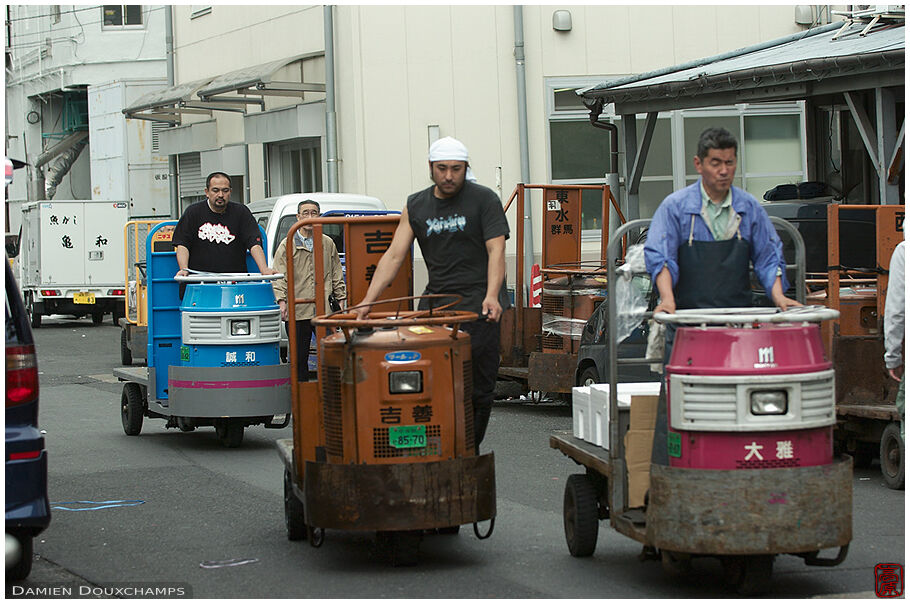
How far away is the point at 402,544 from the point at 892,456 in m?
4.20

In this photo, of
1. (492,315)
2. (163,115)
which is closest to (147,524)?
(492,315)

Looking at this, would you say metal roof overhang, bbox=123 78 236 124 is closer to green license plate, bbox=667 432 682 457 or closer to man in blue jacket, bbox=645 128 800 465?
man in blue jacket, bbox=645 128 800 465

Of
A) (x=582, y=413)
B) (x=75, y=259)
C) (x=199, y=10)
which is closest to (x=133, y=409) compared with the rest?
(x=582, y=413)

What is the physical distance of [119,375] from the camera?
1272 cm

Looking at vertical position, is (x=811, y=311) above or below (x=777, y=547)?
above

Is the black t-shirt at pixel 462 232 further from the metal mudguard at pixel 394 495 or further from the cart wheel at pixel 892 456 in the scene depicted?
the cart wheel at pixel 892 456

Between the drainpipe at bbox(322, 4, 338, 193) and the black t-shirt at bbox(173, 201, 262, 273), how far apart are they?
1423 cm

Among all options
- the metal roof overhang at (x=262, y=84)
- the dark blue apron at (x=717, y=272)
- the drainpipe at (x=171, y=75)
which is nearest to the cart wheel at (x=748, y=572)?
the dark blue apron at (x=717, y=272)

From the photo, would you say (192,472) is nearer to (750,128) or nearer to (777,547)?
(777,547)

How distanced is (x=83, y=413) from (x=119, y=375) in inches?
80.4

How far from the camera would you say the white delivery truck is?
31.4 m

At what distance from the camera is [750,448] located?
582 cm

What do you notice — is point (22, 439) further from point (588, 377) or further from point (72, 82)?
point (72, 82)

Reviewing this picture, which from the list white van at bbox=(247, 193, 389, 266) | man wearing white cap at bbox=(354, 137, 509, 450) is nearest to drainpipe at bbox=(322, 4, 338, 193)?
white van at bbox=(247, 193, 389, 266)
